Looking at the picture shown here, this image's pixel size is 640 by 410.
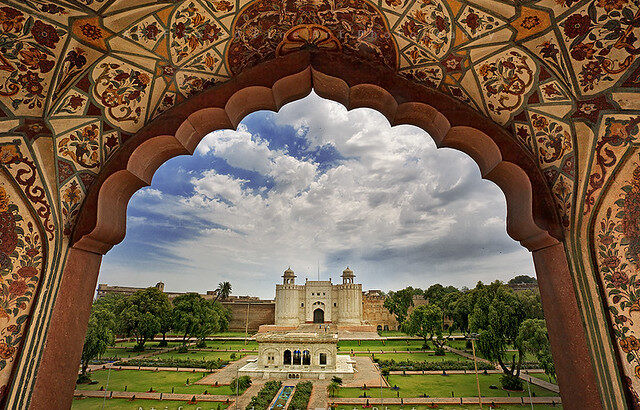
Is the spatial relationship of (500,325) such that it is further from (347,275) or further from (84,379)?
(347,275)

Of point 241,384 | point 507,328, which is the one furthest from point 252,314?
point 507,328

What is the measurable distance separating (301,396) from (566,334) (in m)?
14.9

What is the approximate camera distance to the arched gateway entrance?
2.75 metres

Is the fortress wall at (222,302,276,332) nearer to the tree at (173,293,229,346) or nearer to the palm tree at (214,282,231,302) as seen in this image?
the palm tree at (214,282,231,302)

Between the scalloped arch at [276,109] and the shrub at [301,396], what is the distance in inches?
512

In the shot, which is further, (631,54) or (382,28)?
(382,28)

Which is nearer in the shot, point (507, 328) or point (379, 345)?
point (507, 328)

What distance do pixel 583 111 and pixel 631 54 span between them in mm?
473

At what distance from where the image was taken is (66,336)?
287 centimetres

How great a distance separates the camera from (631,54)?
2.40 m

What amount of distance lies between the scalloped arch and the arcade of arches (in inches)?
0.8

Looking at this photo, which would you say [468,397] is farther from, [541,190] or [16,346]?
[16,346]

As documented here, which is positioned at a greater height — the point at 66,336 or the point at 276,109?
the point at 276,109

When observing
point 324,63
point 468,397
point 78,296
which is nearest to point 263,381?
point 468,397
